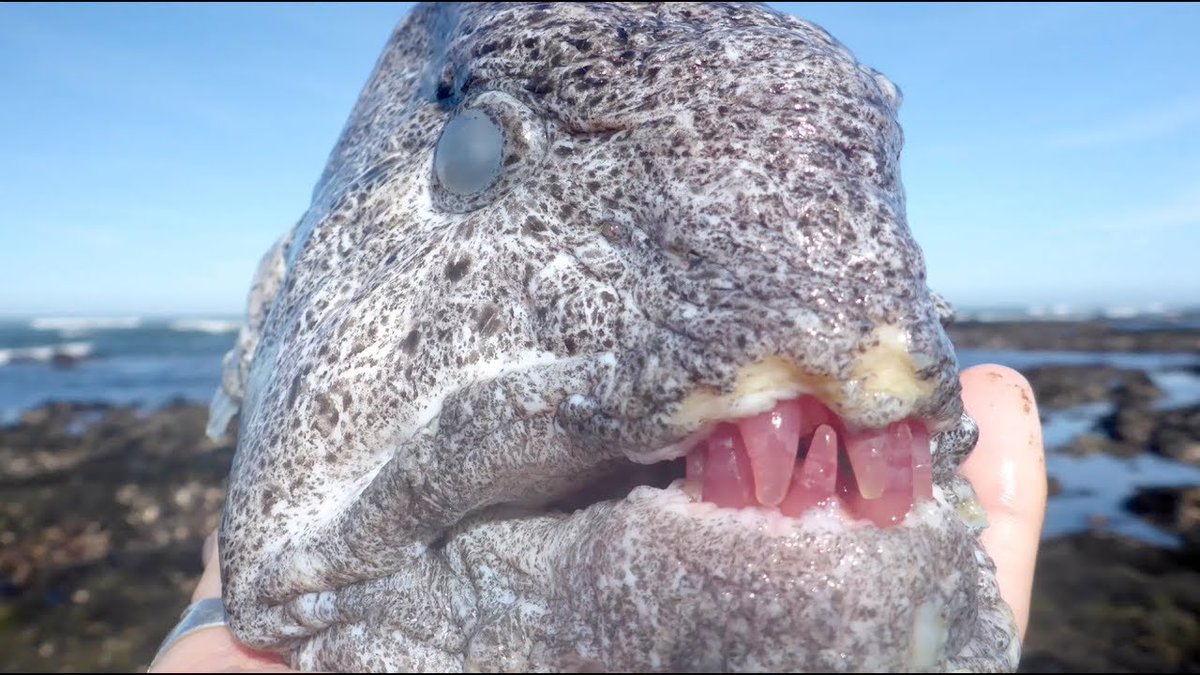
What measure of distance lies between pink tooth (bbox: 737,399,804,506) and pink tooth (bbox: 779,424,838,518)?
0.02 metres

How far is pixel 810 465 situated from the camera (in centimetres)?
158

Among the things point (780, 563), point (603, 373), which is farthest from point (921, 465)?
point (603, 373)

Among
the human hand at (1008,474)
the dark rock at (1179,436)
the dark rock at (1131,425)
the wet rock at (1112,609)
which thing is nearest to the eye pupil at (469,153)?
the human hand at (1008,474)

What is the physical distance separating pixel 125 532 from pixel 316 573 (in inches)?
482

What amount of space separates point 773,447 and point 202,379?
36.2m

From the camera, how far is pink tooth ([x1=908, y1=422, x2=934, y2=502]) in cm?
166

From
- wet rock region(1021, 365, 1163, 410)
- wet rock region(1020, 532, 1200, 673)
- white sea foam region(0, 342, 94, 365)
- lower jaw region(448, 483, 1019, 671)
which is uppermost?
lower jaw region(448, 483, 1019, 671)

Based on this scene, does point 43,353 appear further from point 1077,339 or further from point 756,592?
point 1077,339

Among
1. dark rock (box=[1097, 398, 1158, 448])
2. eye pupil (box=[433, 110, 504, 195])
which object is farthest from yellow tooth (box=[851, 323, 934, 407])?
dark rock (box=[1097, 398, 1158, 448])

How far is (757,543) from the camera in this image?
5.02 ft

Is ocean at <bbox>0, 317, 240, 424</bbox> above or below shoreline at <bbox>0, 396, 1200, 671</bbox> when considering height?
below

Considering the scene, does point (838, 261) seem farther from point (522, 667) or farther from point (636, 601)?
point (522, 667)

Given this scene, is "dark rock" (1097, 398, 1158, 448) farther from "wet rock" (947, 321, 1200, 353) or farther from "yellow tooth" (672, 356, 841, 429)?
"wet rock" (947, 321, 1200, 353)

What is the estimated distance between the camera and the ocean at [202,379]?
43.9 feet
